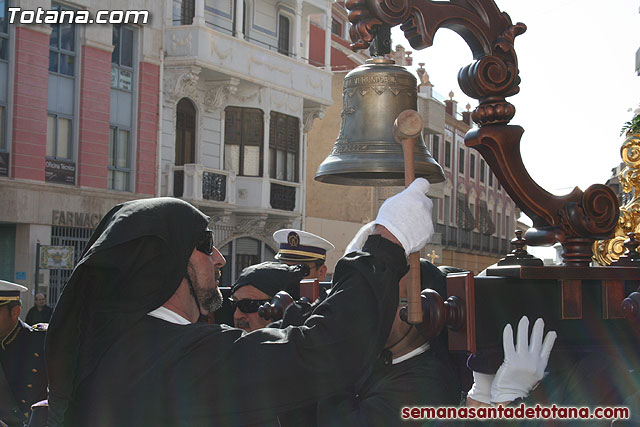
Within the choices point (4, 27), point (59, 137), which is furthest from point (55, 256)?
point (4, 27)

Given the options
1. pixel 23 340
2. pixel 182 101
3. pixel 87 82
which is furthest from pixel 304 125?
pixel 23 340

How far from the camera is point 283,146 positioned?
23.3 m

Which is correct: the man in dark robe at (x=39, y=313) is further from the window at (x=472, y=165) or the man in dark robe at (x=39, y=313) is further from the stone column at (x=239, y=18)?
the window at (x=472, y=165)

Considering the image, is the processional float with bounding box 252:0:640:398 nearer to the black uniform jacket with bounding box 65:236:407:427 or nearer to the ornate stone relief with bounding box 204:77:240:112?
the black uniform jacket with bounding box 65:236:407:427

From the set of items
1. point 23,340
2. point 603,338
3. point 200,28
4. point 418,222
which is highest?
point 200,28

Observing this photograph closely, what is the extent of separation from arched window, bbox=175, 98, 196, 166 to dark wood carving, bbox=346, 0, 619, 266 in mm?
17790

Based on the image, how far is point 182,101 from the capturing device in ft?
67.7

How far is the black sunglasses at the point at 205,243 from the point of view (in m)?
2.68

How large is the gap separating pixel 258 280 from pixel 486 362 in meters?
2.29

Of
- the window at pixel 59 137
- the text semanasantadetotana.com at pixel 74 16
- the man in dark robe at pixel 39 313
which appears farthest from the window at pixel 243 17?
the man in dark robe at pixel 39 313

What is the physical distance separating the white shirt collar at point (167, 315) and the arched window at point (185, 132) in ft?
59.9

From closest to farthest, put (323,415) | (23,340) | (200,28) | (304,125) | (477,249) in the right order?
(323,415)
(23,340)
(200,28)
(304,125)
(477,249)

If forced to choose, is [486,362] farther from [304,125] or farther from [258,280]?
[304,125]

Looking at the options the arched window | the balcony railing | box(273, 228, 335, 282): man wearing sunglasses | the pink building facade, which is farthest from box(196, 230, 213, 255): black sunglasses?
the balcony railing
